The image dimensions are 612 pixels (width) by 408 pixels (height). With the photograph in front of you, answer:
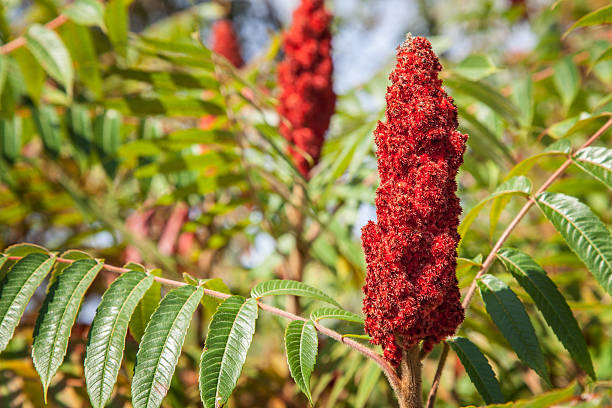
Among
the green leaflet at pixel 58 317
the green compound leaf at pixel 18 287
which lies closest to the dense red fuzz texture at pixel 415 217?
the green leaflet at pixel 58 317

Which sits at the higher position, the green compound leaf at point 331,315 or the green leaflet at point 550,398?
the green leaflet at point 550,398

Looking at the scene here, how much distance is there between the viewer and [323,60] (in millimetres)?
2654

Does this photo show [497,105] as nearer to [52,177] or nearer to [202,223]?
[202,223]

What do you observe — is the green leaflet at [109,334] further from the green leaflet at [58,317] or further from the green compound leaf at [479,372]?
the green compound leaf at [479,372]

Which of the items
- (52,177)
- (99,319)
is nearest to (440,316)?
(99,319)

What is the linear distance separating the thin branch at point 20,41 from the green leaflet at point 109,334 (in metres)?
1.44

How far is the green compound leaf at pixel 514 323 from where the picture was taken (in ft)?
3.96

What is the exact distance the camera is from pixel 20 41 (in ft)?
7.36

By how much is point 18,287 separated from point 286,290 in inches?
25.0

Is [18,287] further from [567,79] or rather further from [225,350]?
[567,79]

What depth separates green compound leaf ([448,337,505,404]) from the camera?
1195 mm

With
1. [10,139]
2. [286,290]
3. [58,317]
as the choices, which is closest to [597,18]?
[286,290]

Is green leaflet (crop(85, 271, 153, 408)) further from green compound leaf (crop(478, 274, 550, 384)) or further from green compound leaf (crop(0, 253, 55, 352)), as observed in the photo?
green compound leaf (crop(478, 274, 550, 384))

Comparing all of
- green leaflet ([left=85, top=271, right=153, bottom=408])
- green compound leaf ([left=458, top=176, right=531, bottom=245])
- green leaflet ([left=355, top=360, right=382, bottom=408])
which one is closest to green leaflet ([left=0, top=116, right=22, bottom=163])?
green leaflet ([left=85, top=271, right=153, bottom=408])
